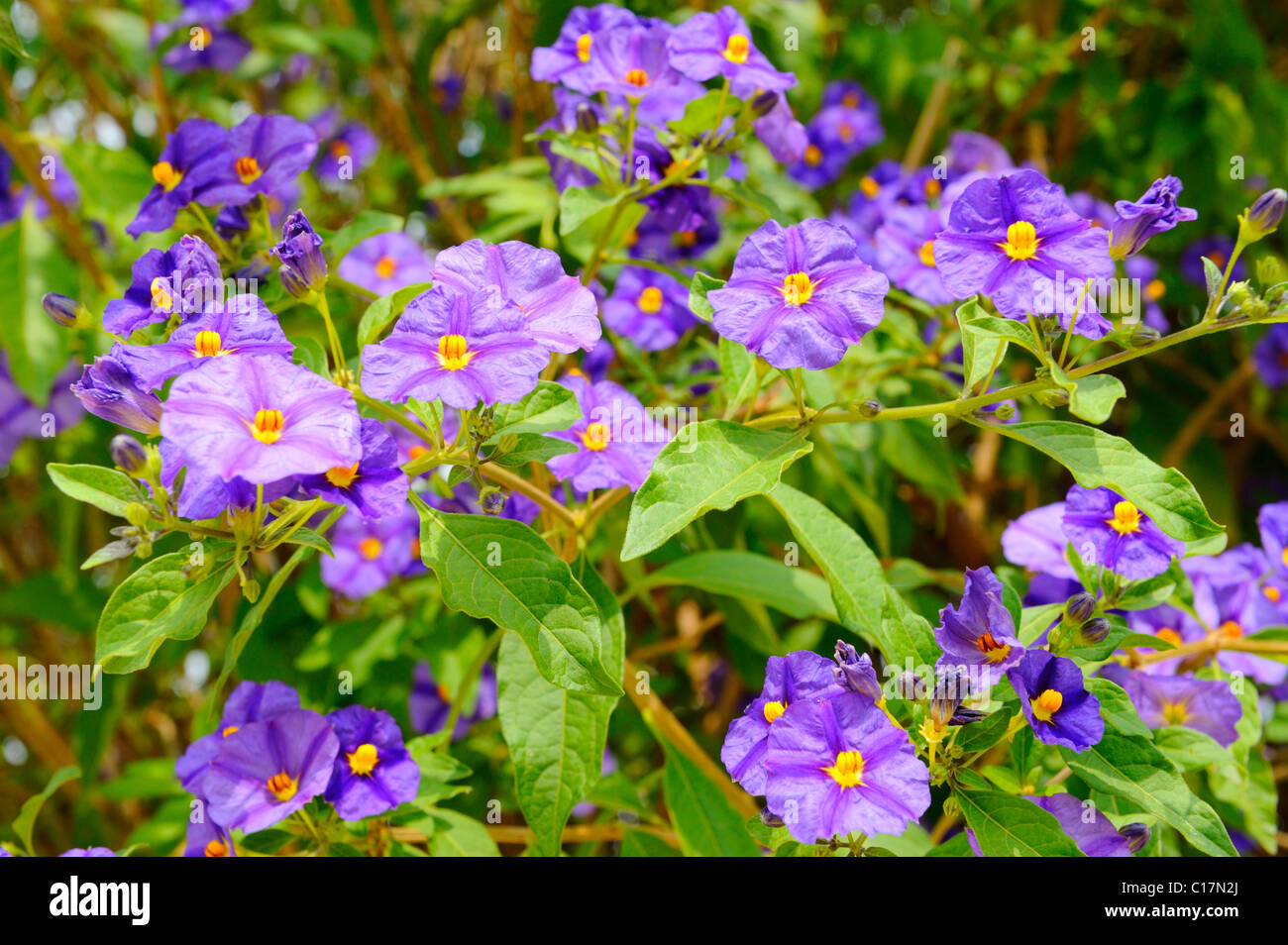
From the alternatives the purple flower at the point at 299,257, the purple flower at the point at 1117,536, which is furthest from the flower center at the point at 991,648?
the purple flower at the point at 299,257

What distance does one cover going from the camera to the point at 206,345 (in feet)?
3.97

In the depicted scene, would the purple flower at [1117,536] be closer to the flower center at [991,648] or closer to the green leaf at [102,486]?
the flower center at [991,648]

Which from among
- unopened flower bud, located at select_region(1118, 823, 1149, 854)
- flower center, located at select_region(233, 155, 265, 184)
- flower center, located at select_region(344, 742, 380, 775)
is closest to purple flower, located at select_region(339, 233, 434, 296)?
flower center, located at select_region(233, 155, 265, 184)

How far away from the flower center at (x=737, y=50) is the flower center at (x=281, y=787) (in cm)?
119

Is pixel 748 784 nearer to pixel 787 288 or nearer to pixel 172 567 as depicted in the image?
pixel 787 288

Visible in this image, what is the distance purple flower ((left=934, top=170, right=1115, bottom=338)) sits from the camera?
1279mm

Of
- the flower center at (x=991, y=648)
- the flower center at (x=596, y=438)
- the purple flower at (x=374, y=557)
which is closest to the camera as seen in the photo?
the flower center at (x=991, y=648)

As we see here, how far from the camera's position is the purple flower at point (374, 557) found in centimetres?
200

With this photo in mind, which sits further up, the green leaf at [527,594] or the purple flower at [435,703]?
the green leaf at [527,594]

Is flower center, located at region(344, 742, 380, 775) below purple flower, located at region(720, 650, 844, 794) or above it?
below

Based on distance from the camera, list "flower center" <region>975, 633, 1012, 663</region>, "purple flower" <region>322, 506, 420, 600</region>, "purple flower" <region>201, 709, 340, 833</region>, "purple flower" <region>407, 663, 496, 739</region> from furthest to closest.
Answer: "purple flower" <region>407, 663, 496, 739</region> → "purple flower" <region>322, 506, 420, 600</region> → "purple flower" <region>201, 709, 340, 833</region> → "flower center" <region>975, 633, 1012, 663</region>

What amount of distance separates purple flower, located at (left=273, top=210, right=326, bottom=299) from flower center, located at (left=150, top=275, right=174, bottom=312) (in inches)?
5.6

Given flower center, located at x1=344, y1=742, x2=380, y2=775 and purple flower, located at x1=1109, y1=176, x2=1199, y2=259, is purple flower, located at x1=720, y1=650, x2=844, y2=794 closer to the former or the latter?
flower center, located at x1=344, y1=742, x2=380, y2=775
